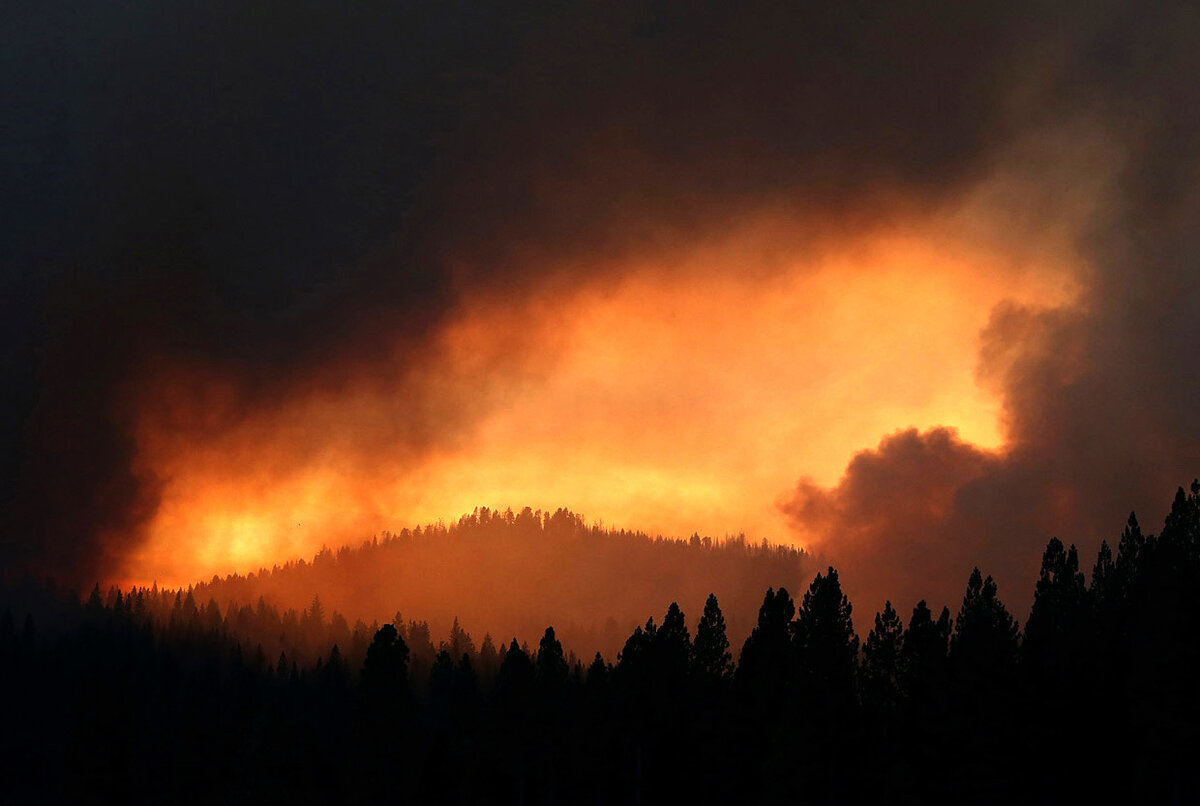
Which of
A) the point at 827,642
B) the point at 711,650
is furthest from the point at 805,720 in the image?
the point at 711,650

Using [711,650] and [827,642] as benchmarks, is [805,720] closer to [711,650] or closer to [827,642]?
[827,642]

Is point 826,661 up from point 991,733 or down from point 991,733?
up

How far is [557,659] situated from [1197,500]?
210 ft

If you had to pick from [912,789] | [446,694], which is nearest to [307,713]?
[446,694]

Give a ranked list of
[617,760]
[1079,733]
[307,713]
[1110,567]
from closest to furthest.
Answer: [1079,733] → [617,760] → [1110,567] → [307,713]

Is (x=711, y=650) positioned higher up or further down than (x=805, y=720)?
higher up

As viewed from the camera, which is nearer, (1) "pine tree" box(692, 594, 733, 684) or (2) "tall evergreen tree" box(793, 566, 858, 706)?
(2) "tall evergreen tree" box(793, 566, 858, 706)

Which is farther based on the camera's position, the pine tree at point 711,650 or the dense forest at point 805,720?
the pine tree at point 711,650

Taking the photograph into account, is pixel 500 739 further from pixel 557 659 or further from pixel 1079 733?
pixel 1079 733

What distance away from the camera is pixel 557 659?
351ft

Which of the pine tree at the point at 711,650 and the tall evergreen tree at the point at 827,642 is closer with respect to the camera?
the tall evergreen tree at the point at 827,642

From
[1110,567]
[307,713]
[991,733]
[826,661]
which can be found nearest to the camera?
[991,733]

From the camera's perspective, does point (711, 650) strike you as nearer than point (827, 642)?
No

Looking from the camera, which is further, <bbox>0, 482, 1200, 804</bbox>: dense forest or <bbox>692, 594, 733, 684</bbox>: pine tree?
<bbox>692, 594, 733, 684</bbox>: pine tree
